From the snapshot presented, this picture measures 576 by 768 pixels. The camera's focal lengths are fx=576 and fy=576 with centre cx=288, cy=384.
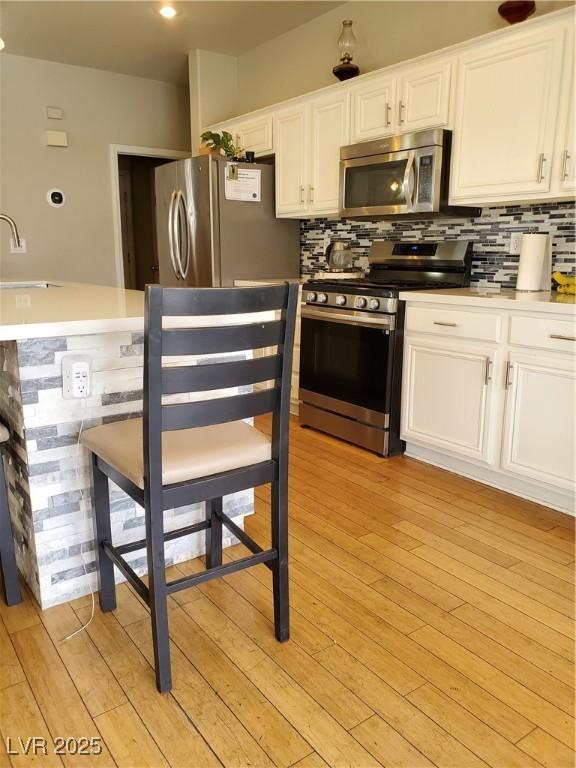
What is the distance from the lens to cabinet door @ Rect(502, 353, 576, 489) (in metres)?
2.33

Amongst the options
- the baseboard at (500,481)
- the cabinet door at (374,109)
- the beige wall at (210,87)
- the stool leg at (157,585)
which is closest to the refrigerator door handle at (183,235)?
the beige wall at (210,87)

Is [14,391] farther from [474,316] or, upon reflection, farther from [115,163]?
[115,163]

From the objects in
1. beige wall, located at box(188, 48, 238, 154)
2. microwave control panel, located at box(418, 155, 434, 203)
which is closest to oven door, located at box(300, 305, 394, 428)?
microwave control panel, located at box(418, 155, 434, 203)

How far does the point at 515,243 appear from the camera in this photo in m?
2.99

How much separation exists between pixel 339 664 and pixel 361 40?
3.69 metres

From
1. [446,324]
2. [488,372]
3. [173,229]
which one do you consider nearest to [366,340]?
[446,324]

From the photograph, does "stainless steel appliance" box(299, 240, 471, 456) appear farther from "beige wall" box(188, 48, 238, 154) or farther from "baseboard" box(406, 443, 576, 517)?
"beige wall" box(188, 48, 238, 154)

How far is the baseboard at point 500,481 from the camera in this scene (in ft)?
8.05

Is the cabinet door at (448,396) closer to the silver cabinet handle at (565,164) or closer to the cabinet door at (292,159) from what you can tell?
the silver cabinet handle at (565,164)

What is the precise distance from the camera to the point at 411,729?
52.7 inches

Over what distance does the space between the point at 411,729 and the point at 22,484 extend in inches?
50.1

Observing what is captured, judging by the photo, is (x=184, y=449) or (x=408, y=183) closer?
(x=184, y=449)

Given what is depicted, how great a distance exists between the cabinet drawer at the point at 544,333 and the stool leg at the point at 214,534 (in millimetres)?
1452

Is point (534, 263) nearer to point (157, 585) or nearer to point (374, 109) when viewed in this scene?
point (374, 109)
